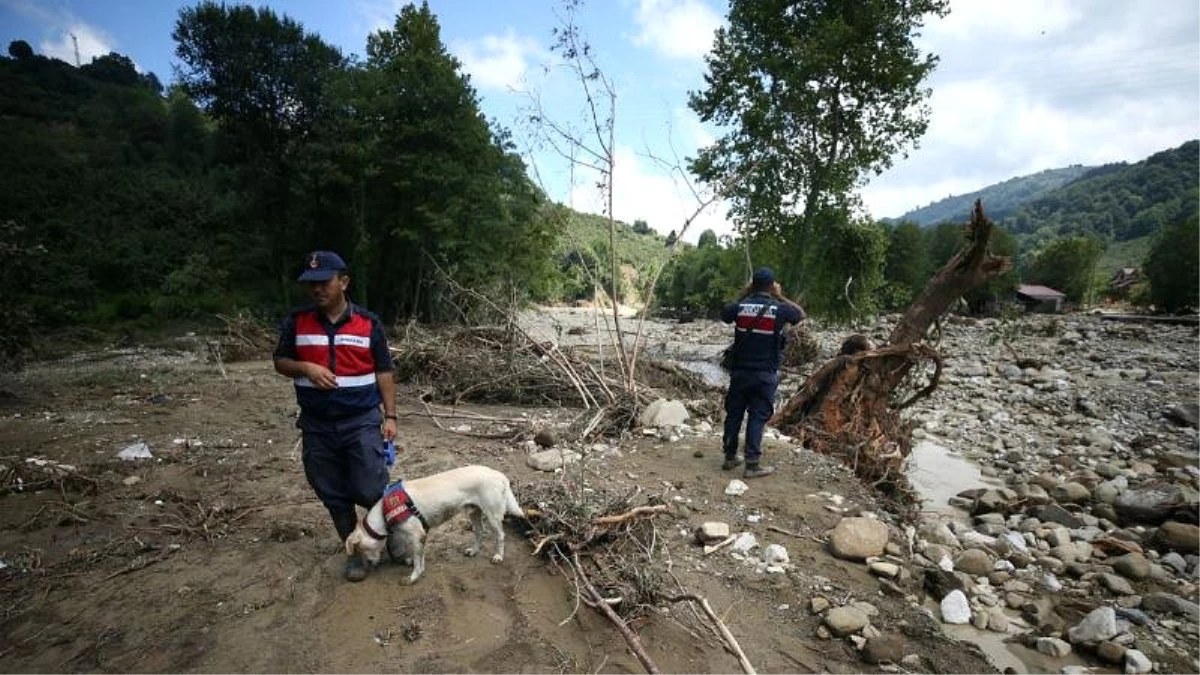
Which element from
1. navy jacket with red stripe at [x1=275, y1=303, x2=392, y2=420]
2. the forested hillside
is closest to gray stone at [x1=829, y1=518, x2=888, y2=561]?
navy jacket with red stripe at [x1=275, y1=303, x2=392, y2=420]

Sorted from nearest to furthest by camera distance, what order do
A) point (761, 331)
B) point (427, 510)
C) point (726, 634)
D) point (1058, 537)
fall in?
point (726, 634) < point (427, 510) < point (1058, 537) < point (761, 331)

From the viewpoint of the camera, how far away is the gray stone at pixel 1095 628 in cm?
317

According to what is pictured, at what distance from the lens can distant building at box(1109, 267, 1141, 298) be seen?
150 feet

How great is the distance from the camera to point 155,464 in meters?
5.09

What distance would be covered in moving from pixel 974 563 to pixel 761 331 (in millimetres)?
2384

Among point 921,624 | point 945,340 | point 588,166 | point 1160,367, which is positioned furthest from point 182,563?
point 945,340

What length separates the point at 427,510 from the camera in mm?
3162

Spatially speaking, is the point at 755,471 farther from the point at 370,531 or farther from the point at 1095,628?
the point at 370,531

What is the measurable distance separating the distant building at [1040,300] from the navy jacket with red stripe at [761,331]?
147 ft

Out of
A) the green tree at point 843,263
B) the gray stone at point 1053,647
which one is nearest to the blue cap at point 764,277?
the gray stone at point 1053,647

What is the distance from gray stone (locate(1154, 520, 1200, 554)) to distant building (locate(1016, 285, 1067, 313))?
1698 inches

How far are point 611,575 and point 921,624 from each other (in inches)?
71.3

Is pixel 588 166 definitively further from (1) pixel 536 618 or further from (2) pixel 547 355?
(1) pixel 536 618

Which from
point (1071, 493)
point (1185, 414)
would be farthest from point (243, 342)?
point (1185, 414)
